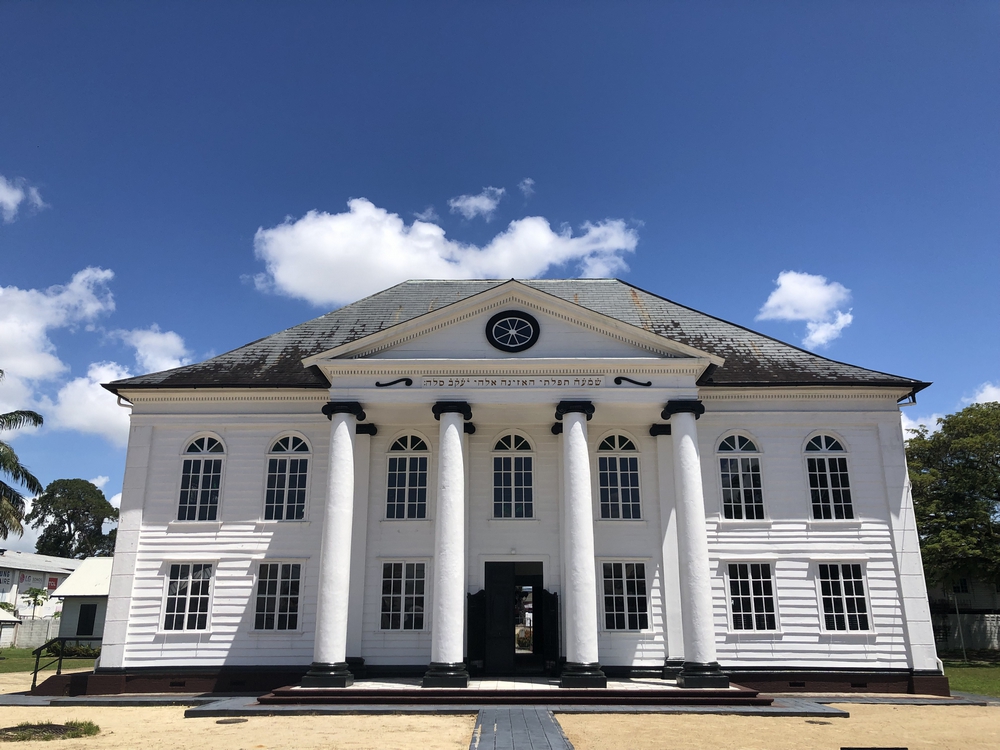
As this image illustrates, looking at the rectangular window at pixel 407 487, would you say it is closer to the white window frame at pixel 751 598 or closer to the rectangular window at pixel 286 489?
the rectangular window at pixel 286 489

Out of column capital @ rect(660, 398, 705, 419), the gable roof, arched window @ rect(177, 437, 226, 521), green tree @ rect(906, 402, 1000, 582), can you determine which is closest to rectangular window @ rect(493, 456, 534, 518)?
column capital @ rect(660, 398, 705, 419)

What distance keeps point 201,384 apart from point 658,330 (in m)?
13.6

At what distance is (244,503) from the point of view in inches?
753

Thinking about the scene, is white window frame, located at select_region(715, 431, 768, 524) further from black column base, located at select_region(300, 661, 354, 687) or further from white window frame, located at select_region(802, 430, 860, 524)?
black column base, located at select_region(300, 661, 354, 687)

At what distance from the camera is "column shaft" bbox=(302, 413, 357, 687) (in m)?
15.9

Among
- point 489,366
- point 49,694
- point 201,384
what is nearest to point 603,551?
point 489,366

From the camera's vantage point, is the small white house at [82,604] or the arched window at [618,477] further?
the small white house at [82,604]

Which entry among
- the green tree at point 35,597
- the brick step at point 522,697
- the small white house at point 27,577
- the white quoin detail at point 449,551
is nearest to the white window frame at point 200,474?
the brick step at point 522,697

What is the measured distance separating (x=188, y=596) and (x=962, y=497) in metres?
32.9

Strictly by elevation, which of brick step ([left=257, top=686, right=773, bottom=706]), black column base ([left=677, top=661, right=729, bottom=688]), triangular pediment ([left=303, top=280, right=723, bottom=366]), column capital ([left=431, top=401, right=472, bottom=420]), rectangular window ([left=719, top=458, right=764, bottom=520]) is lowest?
brick step ([left=257, top=686, right=773, bottom=706])

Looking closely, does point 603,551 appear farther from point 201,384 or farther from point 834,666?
point 201,384

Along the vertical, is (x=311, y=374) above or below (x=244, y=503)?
above

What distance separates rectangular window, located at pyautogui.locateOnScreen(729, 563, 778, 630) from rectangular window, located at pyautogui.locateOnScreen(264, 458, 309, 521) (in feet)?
38.7

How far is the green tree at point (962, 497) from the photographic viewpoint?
29.9 meters
